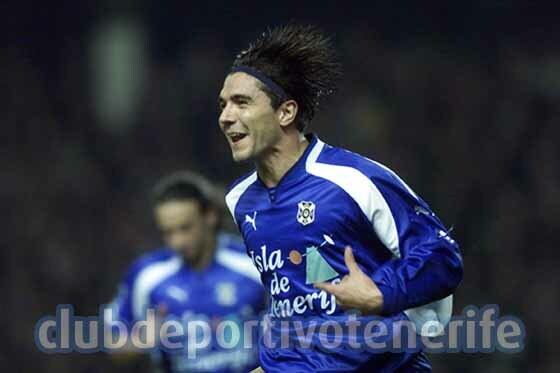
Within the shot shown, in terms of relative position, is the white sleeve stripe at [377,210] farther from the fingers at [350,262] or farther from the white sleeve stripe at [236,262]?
the white sleeve stripe at [236,262]

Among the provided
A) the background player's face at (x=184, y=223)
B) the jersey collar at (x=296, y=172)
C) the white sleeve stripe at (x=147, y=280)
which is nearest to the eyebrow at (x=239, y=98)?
the jersey collar at (x=296, y=172)

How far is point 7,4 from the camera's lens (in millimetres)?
12422

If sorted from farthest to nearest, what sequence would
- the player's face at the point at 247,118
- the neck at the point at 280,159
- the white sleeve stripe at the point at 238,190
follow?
the white sleeve stripe at the point at 238,190
the neck at the point at 280,159
the player's face at the point at 247,118

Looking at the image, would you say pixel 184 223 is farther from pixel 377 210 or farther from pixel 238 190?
pixel 377 210

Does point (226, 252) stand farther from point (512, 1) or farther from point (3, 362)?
point (512, 1)

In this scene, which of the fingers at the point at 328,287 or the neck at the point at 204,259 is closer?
the fingers at the point at 328,287

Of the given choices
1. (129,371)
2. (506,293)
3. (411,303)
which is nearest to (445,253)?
(411,303)

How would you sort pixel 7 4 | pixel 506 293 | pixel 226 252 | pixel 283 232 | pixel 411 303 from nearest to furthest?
pixel 411 303
pixel 283 232
pixel 226 252
pixel 506 293
pixel 7 4

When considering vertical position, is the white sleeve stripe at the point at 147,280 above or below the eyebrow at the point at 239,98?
below

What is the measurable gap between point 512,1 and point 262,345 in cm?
671

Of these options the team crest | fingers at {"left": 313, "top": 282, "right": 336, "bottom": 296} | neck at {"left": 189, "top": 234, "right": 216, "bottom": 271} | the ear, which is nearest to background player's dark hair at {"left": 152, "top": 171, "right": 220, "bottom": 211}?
neck at {"left": 189, "top": 234, "right": 216, "bottom": 271}

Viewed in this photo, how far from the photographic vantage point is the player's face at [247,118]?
5.05 meters

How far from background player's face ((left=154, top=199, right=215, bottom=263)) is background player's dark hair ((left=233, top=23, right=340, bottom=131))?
262cm

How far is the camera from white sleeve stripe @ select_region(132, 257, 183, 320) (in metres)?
8.12
